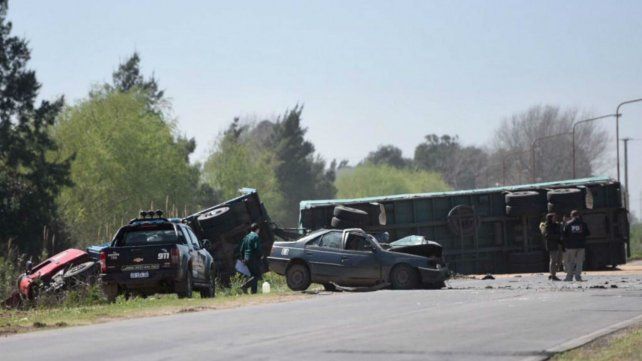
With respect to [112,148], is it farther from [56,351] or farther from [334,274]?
[56,351]

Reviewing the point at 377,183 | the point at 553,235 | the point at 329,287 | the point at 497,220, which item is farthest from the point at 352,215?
the point at 377,183

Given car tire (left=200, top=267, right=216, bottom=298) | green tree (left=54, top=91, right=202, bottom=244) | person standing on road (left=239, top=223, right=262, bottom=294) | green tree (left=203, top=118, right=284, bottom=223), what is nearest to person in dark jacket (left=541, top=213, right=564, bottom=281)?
person standing on road (left=239, top=223, right=262, bottom=294)

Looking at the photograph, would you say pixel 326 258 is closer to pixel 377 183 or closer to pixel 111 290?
pixel 111 290

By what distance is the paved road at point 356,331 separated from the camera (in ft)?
45.4

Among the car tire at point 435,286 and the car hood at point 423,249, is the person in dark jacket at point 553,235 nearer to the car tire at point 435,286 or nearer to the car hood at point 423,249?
the car hood at point 423,249

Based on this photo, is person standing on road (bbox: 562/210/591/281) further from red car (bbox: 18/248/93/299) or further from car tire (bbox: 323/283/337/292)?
red car (bbox: 18/248/93/299)

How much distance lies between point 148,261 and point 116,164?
2011 inches

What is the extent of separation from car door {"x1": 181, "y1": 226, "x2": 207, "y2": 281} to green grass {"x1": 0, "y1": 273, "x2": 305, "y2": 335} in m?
1.39

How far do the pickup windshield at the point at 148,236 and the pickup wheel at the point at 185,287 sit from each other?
83cm

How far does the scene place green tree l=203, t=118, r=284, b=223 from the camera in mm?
111000

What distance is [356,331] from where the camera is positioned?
16281mm

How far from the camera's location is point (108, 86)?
292ft

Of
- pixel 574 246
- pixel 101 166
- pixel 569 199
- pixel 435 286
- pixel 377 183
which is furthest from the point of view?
pixel 377 183

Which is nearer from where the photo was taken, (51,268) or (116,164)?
(51,268)
